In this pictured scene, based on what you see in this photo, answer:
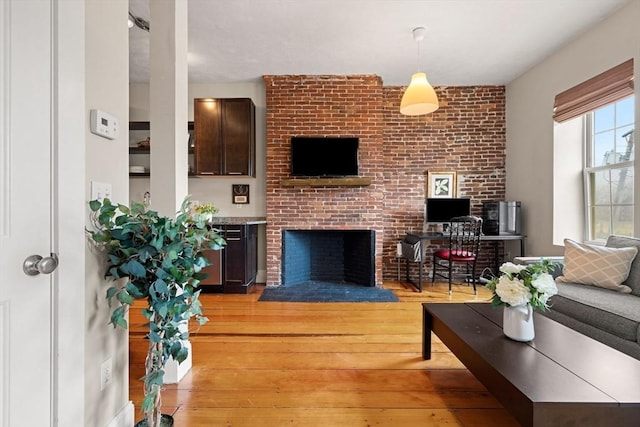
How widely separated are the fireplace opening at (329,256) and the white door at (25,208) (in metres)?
3.21

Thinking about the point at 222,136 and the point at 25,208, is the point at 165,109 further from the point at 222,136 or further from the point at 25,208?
the point at 222,136

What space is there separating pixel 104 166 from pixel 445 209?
4122 mm

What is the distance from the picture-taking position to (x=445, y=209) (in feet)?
14.2

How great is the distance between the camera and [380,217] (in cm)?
419

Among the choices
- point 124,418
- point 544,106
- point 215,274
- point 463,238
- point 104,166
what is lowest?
point 124,418

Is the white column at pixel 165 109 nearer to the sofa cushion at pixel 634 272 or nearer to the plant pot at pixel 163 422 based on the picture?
the plant pot at pixel 163 422

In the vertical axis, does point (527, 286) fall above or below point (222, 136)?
below

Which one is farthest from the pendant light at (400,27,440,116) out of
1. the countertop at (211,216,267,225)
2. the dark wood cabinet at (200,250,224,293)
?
the dark wood cabinet at (200,250,224,293)

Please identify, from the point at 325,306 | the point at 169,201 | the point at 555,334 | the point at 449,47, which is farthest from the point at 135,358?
the point at 449,47

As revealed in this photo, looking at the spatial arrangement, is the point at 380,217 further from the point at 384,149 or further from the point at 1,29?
the point at 1,29

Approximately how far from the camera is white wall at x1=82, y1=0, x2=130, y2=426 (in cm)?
118

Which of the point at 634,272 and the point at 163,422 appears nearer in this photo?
the point at 163,422

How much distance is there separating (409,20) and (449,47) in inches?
31.2

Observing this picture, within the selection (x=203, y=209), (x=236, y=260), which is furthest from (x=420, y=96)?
(x=236, y=260)
